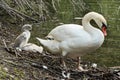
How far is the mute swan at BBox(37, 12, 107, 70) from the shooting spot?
24.9ft

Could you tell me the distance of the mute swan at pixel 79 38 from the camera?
7602 millimetres

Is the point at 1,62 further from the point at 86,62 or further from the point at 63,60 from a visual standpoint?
the point at 86,62

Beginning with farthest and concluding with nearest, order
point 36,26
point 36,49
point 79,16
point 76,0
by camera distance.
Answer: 1. point 79,16
2. point 36,26
3. point 76,0
4. point 36,49

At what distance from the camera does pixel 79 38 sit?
25.0 feet

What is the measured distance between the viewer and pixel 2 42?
879cm

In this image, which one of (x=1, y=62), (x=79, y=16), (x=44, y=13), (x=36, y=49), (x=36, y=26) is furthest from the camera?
(x=79, y=16)

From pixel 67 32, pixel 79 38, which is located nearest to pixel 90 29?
pixel 79 38

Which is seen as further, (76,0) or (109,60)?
(76,0)

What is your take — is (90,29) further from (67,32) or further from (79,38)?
(67,32)

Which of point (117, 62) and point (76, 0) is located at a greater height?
point (76, 0)

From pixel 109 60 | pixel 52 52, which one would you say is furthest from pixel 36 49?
pixel 109 60

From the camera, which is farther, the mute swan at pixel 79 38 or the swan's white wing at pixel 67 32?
the swan's white wing at pixel 67 32

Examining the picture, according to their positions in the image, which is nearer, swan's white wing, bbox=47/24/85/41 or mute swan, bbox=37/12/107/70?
mute swan, bbox=37/12/107/70

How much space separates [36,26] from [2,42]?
14.3 feet
